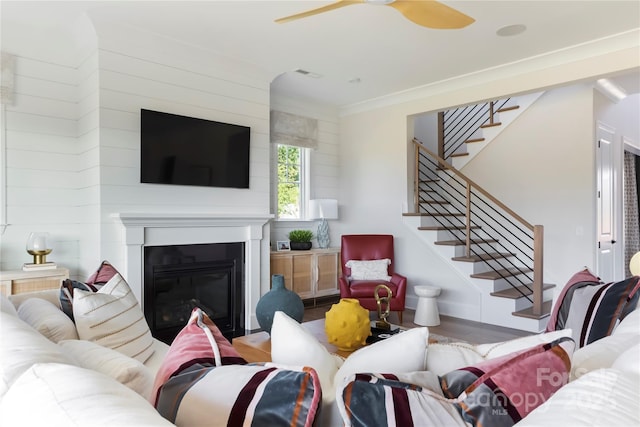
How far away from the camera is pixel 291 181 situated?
5.76 meters

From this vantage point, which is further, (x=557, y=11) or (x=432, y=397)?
(x=557, y=11)

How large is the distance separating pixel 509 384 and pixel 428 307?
13.0 feet

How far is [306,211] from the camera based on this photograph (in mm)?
5867

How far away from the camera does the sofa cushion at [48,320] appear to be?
4.99 ft

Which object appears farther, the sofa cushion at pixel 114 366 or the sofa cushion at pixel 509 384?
the sofa cushion at pixel 114 366

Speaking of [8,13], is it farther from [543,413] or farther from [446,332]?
[446,332]

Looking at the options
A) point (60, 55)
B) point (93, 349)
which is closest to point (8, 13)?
point (60, 55)

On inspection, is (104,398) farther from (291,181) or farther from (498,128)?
(498,128)

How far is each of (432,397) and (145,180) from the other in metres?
3.48

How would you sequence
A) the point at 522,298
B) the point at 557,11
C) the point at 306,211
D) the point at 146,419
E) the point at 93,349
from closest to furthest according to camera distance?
the point at 146,419, the point at 93,349, the point at 557,11, the point at 522,298, the point at 306,211

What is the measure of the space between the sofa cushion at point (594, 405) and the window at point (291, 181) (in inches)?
197

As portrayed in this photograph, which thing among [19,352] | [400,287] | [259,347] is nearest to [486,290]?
[400,287]

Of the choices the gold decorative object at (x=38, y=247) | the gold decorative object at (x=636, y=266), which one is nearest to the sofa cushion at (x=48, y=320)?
the gold decorative object at (x=38, y=247)

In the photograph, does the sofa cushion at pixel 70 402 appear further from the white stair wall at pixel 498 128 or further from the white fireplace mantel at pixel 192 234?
the white stair wall at pixel 498 128
